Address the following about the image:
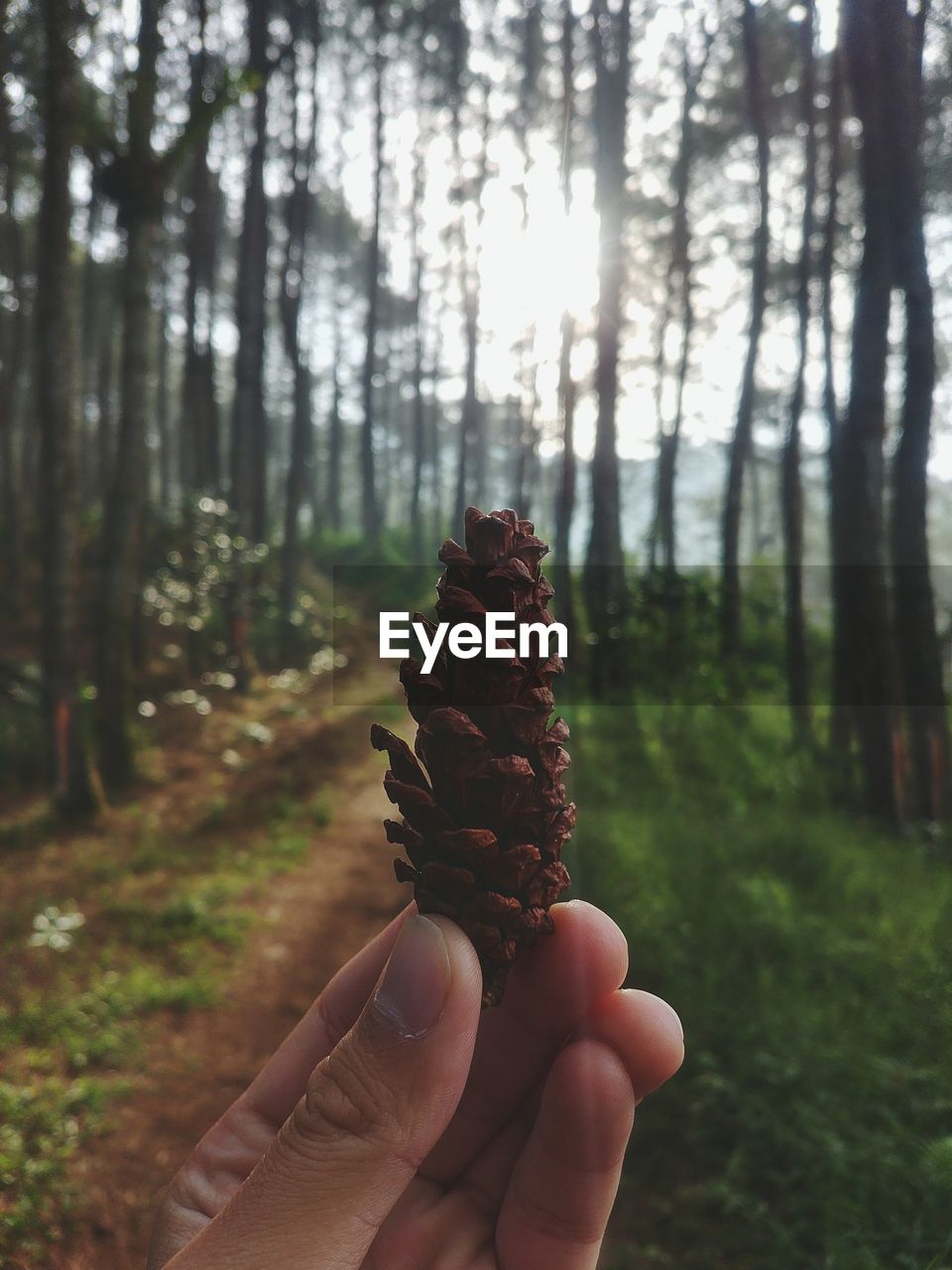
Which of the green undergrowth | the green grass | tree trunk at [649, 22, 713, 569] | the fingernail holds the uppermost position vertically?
tree trunk at [649, 22, 713, 569]

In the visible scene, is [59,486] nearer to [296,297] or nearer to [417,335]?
[296,297]

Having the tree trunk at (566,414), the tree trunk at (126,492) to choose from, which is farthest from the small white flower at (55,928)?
the tree trunk at (566,414)

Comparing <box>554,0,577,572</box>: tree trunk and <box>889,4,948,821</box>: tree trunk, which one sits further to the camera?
<box>889,4,948,821</box>: tree trunk

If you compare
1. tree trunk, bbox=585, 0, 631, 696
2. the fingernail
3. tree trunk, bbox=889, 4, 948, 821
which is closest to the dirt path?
the fingernail

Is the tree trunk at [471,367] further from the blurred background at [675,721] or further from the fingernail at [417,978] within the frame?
the fingernail at [417,978]

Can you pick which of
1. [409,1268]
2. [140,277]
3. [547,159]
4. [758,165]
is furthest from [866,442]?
[140,277]

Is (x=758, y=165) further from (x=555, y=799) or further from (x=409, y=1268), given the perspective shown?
(x=409, y=1268)

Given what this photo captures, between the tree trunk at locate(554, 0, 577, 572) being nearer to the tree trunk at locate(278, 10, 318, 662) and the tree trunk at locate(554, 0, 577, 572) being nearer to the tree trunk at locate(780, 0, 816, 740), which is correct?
the tree trunk at locate(780, 0, 816, 740)

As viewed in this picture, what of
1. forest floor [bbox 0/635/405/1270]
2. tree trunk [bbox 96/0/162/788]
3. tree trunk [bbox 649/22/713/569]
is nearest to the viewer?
forest floor [bbox 0/635/405/1270]
